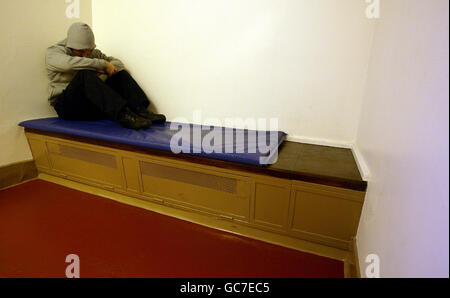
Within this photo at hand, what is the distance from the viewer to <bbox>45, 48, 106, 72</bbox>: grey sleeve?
1864mm

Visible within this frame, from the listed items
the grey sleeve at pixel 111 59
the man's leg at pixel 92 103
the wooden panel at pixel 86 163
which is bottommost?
the wooden panel at pixel 86 163

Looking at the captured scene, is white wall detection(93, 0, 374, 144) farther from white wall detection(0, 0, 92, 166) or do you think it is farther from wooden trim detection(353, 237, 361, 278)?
wooden trim detection(353, 237, 361, 278)

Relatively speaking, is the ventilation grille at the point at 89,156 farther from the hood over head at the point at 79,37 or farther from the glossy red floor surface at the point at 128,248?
the hood over head at the point at 79,37

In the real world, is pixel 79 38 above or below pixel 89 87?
above

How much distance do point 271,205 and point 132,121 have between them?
3.88ft

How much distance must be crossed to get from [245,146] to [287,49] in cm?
81

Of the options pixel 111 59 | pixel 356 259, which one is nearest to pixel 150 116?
pixel 111 59

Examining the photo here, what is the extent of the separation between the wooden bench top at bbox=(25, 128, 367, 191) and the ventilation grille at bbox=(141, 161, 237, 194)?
85mm

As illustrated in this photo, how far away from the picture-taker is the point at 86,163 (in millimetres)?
1785

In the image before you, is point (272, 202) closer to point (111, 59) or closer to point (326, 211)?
point (326, 211)

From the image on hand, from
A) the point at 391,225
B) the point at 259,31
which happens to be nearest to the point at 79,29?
the point at 259,31

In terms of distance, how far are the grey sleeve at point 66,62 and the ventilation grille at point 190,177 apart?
1.01m

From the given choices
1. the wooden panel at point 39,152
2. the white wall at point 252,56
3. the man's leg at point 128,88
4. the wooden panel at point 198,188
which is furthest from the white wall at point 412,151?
the wooden panel at point 39,152

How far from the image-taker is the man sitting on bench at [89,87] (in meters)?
1.76
